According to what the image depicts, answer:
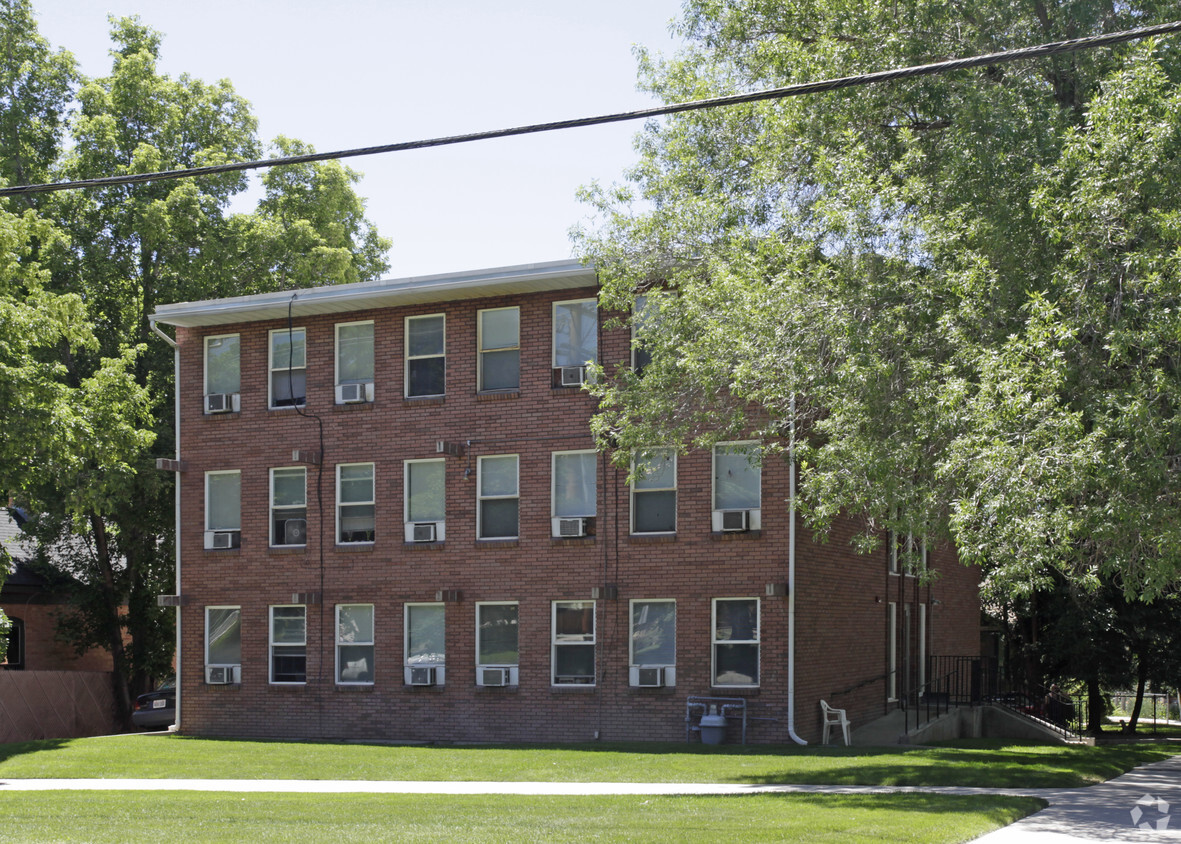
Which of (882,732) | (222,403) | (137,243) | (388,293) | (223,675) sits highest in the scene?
(137,243)

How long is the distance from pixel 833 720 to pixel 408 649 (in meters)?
7.53

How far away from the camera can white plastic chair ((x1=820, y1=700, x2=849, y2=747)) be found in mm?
22797

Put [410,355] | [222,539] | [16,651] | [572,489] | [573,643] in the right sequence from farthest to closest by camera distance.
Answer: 1. [16,651]
2. [222,539]
3. [410,355]
4. [572,489]
5. [573,643]

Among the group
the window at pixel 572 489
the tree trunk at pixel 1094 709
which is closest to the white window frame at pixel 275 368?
the window at pixel 572 489

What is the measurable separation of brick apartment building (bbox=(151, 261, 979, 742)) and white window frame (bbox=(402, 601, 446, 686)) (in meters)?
0.05

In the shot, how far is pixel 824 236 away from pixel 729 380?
2168 mm

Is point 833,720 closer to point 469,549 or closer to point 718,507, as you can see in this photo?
point 718,507

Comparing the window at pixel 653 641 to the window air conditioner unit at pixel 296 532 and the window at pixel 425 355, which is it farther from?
the window air conditioner unit at pixel 296 532

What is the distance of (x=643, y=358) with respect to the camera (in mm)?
23234

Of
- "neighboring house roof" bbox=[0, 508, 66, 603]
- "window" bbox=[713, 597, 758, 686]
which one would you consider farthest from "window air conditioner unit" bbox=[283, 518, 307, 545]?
"neighboring house roof" bbox=[0, 508, 66, 603]

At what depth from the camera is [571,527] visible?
77.2 ft

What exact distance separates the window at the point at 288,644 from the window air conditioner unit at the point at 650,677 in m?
6.59

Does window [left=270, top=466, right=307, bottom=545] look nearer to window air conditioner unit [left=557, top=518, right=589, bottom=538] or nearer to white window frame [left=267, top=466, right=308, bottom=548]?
white window frame [left=267, top=466, right=308, bottom=548]

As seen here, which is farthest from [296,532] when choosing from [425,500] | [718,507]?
[718,507]
